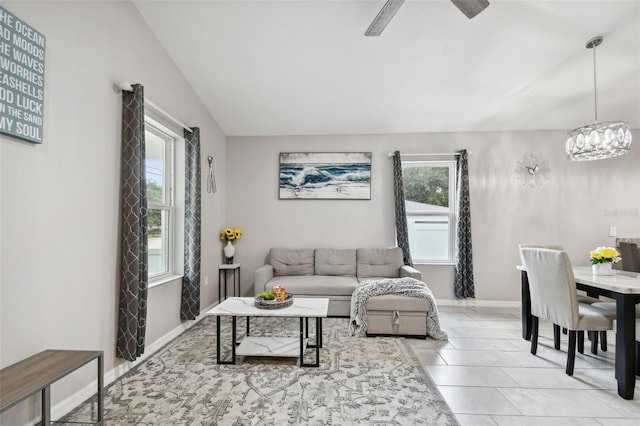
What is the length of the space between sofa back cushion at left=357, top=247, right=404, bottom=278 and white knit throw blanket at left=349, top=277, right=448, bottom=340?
86 cm

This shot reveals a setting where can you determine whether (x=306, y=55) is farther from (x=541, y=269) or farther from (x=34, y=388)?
(x=34, y=388)

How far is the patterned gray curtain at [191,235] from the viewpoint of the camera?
338cm

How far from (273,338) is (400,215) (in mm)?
2522

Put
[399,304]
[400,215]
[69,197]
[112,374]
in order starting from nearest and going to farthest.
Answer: [69,197], [112,374], [399,304], [400,215]

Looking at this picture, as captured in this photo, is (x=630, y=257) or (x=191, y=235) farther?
(x=191, y=235)

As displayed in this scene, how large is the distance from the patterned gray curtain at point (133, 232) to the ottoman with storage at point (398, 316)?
83.7 inches

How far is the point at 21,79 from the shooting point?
1605mm

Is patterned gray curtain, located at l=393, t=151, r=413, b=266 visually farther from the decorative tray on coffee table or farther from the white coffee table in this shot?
the decorative tray on coffee table

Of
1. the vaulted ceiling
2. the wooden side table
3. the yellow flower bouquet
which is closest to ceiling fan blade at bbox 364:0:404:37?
the vaulted ceiling

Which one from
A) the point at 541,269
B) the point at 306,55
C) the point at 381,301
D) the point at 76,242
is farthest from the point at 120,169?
the point at 541,269

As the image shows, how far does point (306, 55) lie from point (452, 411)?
10.9 ft

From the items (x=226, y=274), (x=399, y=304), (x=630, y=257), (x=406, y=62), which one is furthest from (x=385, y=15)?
(x=226, y=274)

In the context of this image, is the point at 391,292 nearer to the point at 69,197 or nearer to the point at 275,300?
the point at 275,300

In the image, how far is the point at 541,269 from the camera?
262 centimetres
